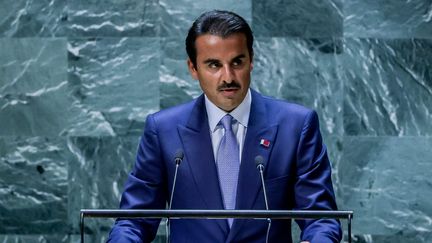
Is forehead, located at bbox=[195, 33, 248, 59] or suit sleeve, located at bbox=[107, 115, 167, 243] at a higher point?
forehead, located at bbox=[195, 33, 248, 59]

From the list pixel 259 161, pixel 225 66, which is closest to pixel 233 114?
pixel 225 66

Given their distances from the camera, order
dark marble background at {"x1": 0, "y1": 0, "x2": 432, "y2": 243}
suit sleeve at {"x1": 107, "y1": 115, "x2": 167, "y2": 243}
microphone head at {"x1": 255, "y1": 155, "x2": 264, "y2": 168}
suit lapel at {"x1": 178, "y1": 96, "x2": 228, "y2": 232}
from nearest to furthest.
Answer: microphone head at {"x1": 255, "y1": 155, "x2": 264, "y2": 168} < suit sleeve at {"x1": 107, "y1": 115, "x2": 167, "y2": 243} < suit lapel at {"x1": 178, "y1": 96, "x2": 228, "y2": 232} < dark marble background at {"x1": 0, "y1": 0, "x2": 432, "y2": 243}

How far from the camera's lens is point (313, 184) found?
10.5 ft

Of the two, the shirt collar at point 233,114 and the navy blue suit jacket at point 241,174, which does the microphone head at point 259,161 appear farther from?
the shirt collar at point 233,114

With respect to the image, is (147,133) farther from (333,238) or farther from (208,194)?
(333,238)

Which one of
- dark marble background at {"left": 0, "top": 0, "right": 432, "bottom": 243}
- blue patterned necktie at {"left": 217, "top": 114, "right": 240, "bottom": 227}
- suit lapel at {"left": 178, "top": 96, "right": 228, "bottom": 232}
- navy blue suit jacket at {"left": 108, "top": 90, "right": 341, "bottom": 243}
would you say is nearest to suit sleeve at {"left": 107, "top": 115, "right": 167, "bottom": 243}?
navy blue suit jacket at {"left": 108, "top": 90, "right": 341, "bottom": 243}

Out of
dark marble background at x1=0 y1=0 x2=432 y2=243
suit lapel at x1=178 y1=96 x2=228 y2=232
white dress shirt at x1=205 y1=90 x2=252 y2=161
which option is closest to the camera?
suit lapel at x1=178 y1=96 x2=228 y2=232

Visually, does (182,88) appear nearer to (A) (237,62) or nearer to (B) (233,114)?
(B) (233,114)

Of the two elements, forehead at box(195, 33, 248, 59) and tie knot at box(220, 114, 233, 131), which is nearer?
forehead at box(195, 33, 248, 59)

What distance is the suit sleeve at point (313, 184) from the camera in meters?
3.05

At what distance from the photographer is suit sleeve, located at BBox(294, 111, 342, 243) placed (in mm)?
3050

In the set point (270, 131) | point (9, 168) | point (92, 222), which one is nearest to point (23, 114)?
point (9, 168)

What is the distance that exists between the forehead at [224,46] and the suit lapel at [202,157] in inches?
11.3

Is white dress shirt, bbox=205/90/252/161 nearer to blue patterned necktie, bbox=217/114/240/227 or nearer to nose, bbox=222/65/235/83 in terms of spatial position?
blue patterned necktie, bbox=217/114/240/227
